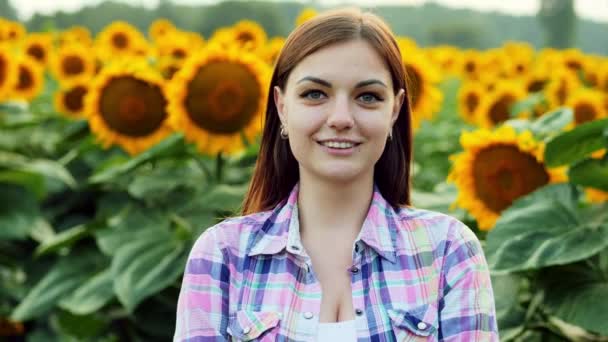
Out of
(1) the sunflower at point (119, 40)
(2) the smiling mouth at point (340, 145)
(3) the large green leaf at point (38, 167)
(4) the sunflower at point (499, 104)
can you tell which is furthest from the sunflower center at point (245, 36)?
(2) the smiling mouth at point (340, 145)

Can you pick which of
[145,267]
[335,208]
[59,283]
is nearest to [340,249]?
[335,208]

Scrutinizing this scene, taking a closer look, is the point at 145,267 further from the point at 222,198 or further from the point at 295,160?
the point at 295,160

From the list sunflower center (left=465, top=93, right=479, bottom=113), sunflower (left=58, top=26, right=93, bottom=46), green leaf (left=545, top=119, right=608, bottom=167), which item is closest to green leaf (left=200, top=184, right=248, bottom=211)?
green leaf (left=545, top=119, right=608, bottom=167)

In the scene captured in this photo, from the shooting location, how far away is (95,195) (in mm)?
4914

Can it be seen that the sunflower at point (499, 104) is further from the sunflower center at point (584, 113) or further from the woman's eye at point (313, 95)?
the woman's eye at point (313, 95)

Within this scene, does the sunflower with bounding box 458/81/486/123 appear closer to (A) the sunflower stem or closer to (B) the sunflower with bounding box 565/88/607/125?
(B) the sunflower with bounding box 565/88/607/125

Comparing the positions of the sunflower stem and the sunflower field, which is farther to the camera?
the sunflower stem

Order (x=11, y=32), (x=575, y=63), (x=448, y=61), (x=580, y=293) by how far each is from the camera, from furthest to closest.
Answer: (x=448, y=61) → (x=11, y=32) → (x=575, y=63) → (x=580, y=293)

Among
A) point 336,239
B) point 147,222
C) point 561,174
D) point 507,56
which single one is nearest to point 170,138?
point 147,222

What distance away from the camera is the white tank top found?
5.90 ft

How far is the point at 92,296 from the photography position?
3822 millimetres

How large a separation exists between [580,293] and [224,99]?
1.63 metres

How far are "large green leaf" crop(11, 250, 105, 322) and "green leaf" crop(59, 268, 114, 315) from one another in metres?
0.16

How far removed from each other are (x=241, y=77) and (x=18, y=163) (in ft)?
4.74
